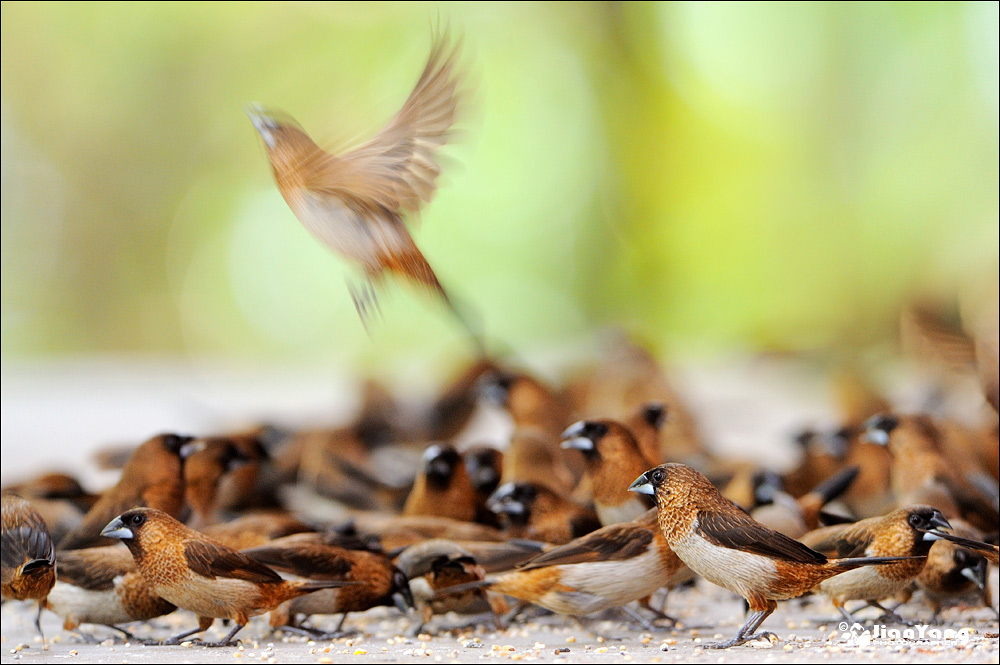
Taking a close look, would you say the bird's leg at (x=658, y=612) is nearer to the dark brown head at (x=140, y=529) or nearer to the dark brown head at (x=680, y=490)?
the dark brown head at (x=680, y=490)

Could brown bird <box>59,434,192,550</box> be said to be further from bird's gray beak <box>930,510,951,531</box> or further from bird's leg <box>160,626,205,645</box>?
bird's gray beak <box>930,510,951,531</box>

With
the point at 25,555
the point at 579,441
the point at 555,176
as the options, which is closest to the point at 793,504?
the point at 579,441

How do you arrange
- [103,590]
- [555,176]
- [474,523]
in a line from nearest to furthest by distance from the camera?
[103,590]
[474,523]
[555,176]

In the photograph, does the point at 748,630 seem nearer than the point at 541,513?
Yes

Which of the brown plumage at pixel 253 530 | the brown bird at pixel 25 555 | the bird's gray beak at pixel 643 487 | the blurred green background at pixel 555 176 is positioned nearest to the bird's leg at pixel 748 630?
the bird's gray beak at pixel 643 487

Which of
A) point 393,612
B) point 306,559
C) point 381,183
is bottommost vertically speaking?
point 393,612

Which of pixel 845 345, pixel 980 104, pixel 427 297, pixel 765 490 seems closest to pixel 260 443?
pixel 427 297

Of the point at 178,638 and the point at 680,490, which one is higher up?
the point at 680,490

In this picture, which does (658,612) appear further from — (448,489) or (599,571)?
(448,489)
